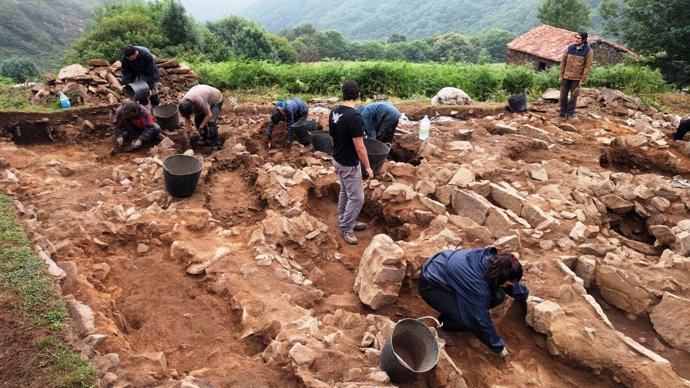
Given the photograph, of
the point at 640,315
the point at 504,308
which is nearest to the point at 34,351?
the point at 504,308

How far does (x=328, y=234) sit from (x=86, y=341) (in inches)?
114

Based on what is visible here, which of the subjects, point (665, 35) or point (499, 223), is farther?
point (665, 35)

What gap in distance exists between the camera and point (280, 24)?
13088 centimetres

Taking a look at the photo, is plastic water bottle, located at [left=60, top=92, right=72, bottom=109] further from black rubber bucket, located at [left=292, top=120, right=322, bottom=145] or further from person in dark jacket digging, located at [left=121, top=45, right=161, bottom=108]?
black rubber bucket, located at [left=292, top=120, right=322, bottom=145]

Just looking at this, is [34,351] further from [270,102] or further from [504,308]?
[270,102]

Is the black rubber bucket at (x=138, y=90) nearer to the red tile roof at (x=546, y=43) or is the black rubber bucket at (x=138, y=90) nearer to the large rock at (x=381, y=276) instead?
the large rock at (x=381, y=276)

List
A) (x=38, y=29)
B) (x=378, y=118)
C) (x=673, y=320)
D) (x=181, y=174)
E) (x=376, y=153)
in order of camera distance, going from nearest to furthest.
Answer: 1. (x=673, y=320)
2. (x=181, y=174)
3. (x=376, y=153)
4. (x=378, y=118)
5. (x=38, y=29)

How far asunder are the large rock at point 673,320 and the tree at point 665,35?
55.5 feet

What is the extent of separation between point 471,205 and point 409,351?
2.63 meters

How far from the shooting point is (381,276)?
4336 mm

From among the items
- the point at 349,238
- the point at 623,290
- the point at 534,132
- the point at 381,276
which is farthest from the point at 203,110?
the point at 623,290

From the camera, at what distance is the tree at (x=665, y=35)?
1802 cm

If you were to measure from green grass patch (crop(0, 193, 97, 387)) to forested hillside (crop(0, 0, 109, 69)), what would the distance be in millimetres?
44518

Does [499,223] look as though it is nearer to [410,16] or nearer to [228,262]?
[228,262]
